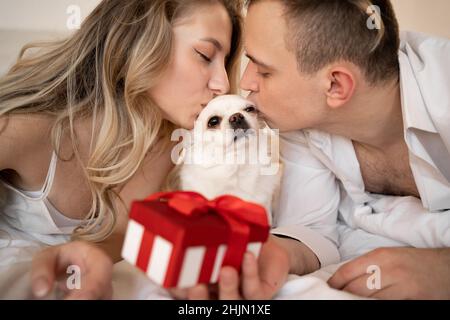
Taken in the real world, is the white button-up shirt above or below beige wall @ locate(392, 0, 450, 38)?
below

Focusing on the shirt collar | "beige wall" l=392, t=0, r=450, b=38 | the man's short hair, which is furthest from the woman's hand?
"beige wall" l=392, t=0, r=450, b=38

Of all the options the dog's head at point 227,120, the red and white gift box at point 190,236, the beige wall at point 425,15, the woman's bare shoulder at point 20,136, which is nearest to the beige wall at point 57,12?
the beige wall at point 425,15

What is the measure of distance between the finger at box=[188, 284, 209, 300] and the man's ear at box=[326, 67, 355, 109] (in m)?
0.45

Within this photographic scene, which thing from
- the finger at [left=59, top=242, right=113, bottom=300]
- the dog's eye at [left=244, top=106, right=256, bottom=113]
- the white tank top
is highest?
the dog's eye at [left=244, top=106, right=256, bottom=113]

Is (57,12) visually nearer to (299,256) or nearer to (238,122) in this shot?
(238,122)

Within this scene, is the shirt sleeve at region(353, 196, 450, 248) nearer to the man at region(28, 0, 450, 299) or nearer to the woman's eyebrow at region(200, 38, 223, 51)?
the man at region(28, 0, 450, 299)

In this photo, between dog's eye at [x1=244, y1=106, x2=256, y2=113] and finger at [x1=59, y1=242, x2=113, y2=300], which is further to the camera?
dog's eye at [x1=244, y1=106, x2=256, y2=113]

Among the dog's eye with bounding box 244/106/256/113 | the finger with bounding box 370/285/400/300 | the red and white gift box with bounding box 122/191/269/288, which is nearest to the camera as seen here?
the red and white gift box with bounding box 122/191/269/288

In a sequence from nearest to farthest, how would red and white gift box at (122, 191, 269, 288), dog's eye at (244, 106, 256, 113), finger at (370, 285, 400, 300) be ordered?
red and white gift box at (122, 191, 269, 288) < finger at (370, 285, 400, 300) < dog's eye at (244, 106, 256, 113)

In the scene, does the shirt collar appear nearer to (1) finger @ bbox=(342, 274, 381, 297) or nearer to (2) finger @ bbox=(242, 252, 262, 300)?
(1) finger @ bbox=(342, 274, 381, 297)

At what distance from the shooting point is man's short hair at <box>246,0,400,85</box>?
76 cm

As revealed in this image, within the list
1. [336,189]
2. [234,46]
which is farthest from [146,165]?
[336,189]

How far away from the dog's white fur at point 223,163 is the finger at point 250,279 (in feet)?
0.61

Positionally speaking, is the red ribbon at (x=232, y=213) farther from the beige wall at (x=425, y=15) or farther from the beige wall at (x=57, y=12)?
the beige wall at (x=425, y=15)
